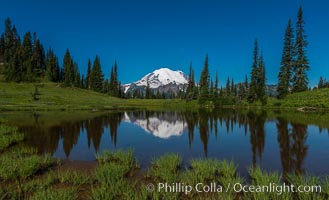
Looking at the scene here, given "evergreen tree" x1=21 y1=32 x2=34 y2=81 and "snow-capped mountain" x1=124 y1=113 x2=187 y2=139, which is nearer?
"snow-capped mountain" x1=124 y1=113 x2=187 y2=139

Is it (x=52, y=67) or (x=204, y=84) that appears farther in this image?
(x=52, y=67)

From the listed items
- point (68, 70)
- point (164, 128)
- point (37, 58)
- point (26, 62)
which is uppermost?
point (37, 58)

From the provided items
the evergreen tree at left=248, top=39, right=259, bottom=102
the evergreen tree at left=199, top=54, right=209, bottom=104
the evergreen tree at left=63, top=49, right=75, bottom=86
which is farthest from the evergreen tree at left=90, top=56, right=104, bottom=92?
the evergreen tree at left=248, top=39, right=259, bottom=102

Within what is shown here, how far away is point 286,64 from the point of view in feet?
222

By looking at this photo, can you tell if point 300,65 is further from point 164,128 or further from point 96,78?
point 96,78

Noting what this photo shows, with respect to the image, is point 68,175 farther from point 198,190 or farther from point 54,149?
point 54,149

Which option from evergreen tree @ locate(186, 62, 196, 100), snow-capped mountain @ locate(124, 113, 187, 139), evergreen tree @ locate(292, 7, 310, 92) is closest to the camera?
snow-capped mountain @ locate(124, 113, 187, 139)

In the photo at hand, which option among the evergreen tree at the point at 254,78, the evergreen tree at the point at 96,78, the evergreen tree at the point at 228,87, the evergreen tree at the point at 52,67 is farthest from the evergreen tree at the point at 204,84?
the evergreen tree at the point at 52,67

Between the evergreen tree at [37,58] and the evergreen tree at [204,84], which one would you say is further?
the evergreen tree at [37,58]

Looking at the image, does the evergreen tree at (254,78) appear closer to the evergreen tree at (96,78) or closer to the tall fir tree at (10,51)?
the evergreen tree at (96,78)

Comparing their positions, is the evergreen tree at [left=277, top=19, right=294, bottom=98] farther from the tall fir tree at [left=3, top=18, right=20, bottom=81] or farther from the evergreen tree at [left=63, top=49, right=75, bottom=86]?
the tall fir tree at [left=3, top=18, right=20, bottom=81]

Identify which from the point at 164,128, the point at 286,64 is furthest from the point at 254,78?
the point at 164,128

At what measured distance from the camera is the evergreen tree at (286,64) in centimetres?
6381

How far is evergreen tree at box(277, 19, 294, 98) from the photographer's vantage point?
63806mm
